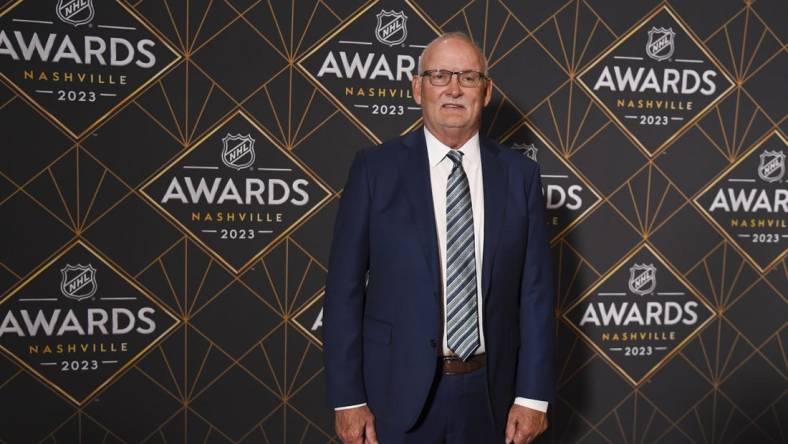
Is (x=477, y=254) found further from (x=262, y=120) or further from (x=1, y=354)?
(x=1, y=354)

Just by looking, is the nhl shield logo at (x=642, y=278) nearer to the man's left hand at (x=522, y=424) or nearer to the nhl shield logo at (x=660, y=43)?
the nhl shield logo at (x=660, y=43)

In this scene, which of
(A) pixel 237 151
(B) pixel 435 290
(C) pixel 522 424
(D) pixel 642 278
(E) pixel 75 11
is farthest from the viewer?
(D) pixel 642 278

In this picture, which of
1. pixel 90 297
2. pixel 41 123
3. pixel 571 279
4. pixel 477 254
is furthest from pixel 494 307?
pixel 41 123

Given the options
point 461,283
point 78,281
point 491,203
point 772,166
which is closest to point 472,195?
point 491,203

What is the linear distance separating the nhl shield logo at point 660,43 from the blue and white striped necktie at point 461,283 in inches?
42.4

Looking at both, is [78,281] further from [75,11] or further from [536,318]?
[536,318]

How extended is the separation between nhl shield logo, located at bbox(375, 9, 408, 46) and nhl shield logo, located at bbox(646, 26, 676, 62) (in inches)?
31.5

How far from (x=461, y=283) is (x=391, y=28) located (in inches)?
35.2

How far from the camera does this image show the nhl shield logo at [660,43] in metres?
2.07

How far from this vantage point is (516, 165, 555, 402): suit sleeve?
146 cm

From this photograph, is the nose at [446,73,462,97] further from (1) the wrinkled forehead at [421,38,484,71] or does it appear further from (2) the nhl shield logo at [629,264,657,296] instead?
(2) the nhl shield logo at [629,264,657,296]

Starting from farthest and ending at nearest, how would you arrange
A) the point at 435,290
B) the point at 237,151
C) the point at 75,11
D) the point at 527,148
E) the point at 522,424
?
the point at 527,148
the point at 237,151
the point at 75,11
the point at 522,424
the point at 435,290

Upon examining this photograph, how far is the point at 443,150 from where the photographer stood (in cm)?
146

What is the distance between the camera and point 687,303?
7.16 ft
